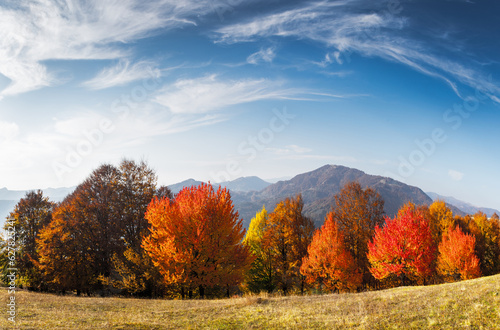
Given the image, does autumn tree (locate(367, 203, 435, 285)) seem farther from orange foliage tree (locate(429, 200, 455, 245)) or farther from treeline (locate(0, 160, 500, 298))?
orange foliage tree (locate(429, 200, 455, 245))

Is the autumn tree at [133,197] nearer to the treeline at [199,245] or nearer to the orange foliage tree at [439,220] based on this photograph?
the treeline at [199,245]

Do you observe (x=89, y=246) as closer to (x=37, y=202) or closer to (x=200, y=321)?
(x=37, y=202)

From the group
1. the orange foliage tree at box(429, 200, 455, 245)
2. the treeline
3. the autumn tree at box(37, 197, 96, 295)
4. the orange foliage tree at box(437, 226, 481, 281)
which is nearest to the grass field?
the treeline

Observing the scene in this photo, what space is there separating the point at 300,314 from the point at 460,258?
123ft

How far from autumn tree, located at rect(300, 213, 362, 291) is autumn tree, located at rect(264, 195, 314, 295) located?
271 centimetres

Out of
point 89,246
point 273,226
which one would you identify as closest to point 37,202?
point 89,246

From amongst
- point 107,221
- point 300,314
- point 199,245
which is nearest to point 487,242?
point 300,314

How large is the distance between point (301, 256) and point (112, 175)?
90.1ft

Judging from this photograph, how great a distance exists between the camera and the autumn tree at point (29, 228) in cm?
3225

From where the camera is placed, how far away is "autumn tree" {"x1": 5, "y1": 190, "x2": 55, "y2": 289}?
106ft

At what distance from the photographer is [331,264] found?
102 feet

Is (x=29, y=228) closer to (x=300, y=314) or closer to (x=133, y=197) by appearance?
(x=133, y=197)

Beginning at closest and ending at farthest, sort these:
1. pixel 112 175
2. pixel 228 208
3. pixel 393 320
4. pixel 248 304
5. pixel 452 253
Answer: pixel 393 320 < pixel 248 304 < pixel 228 208 < pixel 112 175 < pixel 452 253

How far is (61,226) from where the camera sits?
29.9 m
